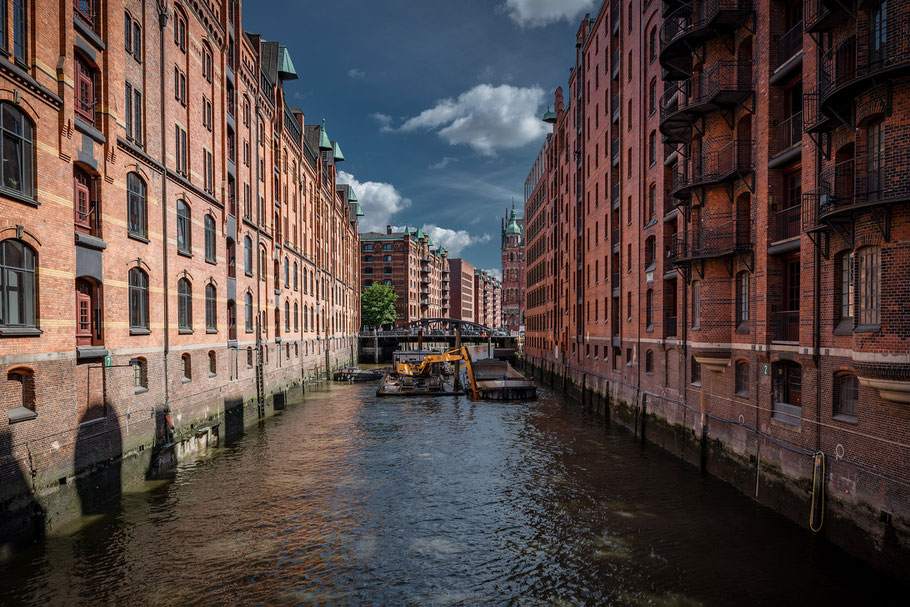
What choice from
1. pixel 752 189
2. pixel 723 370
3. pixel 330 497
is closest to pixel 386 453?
pixel 330 497

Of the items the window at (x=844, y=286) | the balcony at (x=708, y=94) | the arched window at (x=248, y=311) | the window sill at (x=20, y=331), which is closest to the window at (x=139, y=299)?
the window sill at (x=20, y=331)

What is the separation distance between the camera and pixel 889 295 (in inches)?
450

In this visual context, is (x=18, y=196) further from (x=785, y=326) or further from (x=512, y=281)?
(x=512, y=281)

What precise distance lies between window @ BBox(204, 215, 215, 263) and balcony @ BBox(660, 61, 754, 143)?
2218 centimetres

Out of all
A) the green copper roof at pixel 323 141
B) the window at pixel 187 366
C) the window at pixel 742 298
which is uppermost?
the green copper roof at pixel 323 141

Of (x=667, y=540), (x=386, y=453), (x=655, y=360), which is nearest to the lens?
(x=667, y=540)

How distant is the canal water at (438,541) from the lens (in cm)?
1152

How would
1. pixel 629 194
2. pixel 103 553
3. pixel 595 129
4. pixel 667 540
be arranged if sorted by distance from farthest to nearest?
1. pixel 595 129
2. pixel 629 194
3. pixel 667 540
4. pixel 103 553

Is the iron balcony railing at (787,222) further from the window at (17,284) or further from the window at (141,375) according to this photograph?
the window at (141,375)

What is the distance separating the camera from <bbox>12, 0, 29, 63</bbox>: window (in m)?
13.5

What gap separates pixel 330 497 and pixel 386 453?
20.7 feet

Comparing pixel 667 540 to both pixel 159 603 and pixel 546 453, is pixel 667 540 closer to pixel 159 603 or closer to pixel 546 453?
pixel 546 453

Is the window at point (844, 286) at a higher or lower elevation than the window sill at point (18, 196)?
lower

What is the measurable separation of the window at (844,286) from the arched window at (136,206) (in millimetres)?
22302
